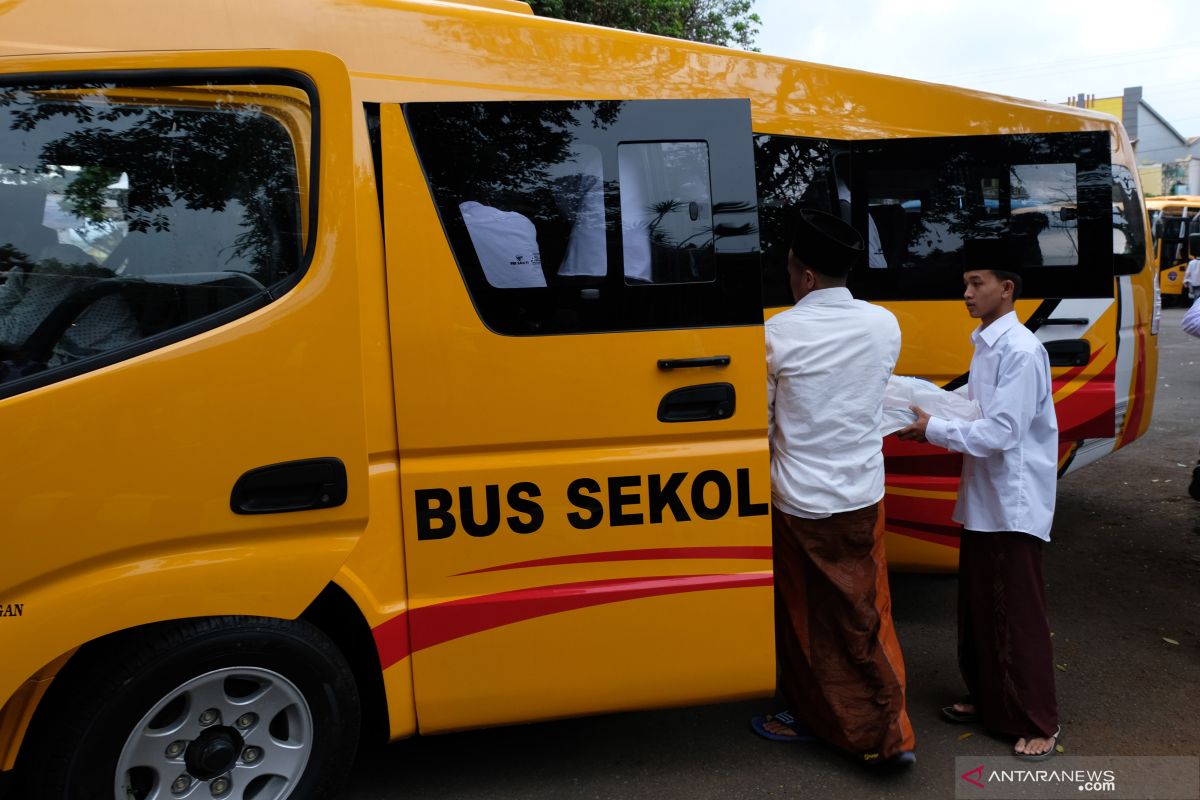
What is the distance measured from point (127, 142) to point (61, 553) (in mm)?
1085

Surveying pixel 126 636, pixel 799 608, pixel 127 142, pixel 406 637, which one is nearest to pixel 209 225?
pixel 127 142

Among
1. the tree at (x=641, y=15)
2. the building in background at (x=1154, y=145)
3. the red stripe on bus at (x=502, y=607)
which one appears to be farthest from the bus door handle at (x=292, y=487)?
the building in background at (x=1154, y=145)

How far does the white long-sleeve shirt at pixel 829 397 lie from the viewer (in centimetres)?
295

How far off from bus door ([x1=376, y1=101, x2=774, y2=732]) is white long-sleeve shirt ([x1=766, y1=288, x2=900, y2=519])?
0.58 feet

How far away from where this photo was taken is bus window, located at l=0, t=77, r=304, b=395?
91.7 inches

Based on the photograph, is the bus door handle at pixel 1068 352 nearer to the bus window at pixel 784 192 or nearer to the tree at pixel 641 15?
the bus window at pixel 784 192

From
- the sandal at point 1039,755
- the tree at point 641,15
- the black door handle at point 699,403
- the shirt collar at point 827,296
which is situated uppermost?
the tree at point 641,15

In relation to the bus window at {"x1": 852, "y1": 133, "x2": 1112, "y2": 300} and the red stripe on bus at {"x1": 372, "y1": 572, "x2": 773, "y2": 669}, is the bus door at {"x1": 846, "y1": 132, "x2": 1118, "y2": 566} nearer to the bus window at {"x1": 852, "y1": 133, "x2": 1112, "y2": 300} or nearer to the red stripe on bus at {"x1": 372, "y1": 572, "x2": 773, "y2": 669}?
the bus window at {"x1": 852, "y1": 133, "x2": 1112, "y2": 300}

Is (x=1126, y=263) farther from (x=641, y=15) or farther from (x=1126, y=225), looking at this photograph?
(x=641, y=15)

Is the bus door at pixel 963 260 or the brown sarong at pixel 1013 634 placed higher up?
the bus door at pixel 963 260

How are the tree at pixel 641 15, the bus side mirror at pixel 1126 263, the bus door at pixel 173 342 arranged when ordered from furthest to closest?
the tree at pixel 641 15 → the bus side mirror at pixel 1126 263 → the bus door at pixel 173 342

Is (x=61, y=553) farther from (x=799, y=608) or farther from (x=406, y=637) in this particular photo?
(x=799, y=608)

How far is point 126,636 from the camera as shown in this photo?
7.91 feet

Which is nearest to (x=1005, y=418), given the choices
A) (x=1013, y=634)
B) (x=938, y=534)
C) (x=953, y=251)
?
(x=1013, y=634)
